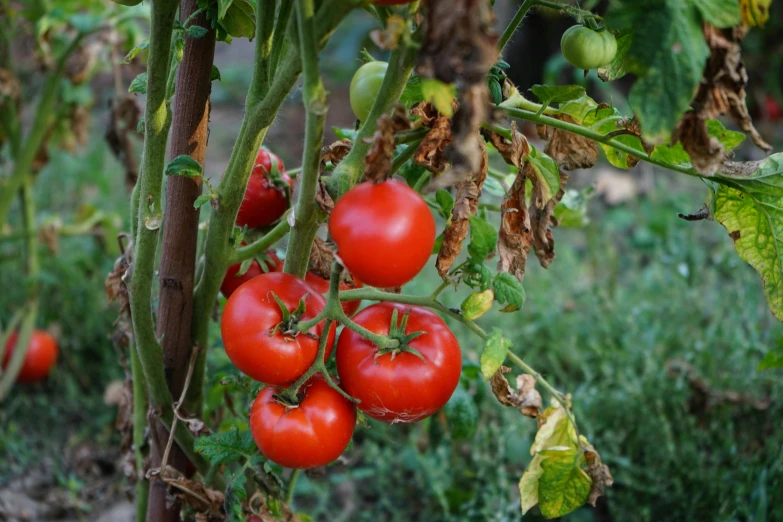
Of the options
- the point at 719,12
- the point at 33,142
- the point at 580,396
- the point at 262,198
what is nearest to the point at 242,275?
the point at 262,198

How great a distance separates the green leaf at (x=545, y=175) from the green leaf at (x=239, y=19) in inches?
16.0

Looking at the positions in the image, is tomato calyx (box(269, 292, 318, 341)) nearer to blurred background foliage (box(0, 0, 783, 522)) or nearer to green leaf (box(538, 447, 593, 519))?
blurred background foliage (box(0, 0, 783, 522))

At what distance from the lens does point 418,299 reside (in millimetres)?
903

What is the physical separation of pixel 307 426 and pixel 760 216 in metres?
0.62

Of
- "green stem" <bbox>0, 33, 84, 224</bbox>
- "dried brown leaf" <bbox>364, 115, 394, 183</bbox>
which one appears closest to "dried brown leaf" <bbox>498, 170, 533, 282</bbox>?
"dried brown leaf" <bbox>364, 115, 394, 183</bbox>

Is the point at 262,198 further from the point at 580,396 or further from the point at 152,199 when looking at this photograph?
the point at 580,396

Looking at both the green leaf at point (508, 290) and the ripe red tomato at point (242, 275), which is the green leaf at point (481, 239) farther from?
the ripe red tomato at point (242, 275)

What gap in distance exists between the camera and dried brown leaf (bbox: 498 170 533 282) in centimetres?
91

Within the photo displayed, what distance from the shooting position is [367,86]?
0.86 m

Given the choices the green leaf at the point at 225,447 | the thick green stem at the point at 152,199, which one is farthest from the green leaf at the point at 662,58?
the green leaf at the point at 225,447

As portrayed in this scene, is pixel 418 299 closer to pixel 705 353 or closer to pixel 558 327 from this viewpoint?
pixel 705 353

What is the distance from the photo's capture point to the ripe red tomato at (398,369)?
2.77ft

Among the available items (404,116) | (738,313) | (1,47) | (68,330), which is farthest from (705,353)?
(1,47)

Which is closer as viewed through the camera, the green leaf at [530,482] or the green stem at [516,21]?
the green stem at [516,21]
